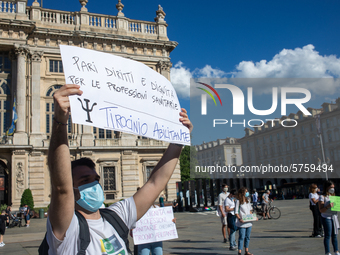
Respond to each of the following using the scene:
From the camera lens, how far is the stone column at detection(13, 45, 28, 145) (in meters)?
28.7

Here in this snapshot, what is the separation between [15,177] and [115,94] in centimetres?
2839

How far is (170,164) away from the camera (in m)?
2.99

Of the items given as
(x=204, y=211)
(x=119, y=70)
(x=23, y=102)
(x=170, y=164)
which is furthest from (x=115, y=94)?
(x=23, y=102)

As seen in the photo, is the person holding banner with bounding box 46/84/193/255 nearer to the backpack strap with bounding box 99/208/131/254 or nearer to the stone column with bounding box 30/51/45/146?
the backpack strap with bounding box 99/208/131/254

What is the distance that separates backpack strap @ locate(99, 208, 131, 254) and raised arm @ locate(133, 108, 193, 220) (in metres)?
0.21

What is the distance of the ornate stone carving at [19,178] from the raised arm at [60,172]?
28689mm

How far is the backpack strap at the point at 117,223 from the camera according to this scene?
7.93 feet

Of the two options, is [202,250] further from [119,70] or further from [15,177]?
[15,177]

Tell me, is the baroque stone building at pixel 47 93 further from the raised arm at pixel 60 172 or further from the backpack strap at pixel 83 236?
the raised arm at pixel 60 172

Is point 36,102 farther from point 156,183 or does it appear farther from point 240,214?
point 156,183

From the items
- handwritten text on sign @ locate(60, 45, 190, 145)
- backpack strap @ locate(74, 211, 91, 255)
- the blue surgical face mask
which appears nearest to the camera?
backpack strap @ locate(74, 211, 91, 255)

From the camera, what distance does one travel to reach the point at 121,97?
2.88 metres

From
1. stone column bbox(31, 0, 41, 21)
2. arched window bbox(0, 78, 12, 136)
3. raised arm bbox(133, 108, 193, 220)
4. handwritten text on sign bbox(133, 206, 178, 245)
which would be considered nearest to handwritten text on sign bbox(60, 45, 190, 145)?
raised arm bbox(133, 108, 193, 220)

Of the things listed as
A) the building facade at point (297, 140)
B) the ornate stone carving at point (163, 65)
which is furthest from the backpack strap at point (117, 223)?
the ornate stone carving at point (163, 65)
